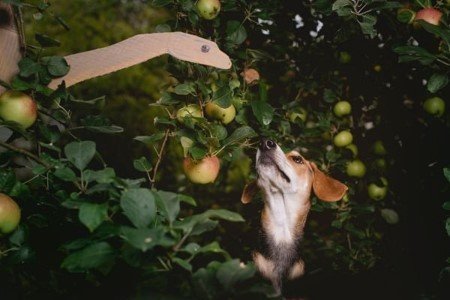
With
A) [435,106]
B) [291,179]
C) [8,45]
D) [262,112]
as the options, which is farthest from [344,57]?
[8,45]

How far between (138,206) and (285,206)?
1.33 m

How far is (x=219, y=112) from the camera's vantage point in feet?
5.34

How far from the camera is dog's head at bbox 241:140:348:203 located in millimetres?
1933

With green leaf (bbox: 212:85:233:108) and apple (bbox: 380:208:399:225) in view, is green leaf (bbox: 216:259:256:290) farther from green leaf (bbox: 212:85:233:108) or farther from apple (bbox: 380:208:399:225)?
apple (bbox: 380:208:399:225)

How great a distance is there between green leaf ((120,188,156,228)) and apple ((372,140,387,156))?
1.62 m

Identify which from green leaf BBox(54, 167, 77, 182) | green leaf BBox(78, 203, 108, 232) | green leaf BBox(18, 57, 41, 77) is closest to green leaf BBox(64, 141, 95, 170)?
green leaf BBox(54, 167, 77, 182)

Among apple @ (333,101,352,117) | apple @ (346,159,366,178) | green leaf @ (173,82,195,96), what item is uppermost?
green leaf @ (173,82,195,96)

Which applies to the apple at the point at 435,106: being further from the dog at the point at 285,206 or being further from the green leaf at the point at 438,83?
the dog at the point at 285,206

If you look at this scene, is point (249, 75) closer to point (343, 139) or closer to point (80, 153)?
point (343, 139)

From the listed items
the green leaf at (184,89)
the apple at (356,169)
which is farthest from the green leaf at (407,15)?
the green leaf at (184,89)

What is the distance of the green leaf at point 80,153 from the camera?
104cm

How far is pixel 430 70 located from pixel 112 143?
2.22 m

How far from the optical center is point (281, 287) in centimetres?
201

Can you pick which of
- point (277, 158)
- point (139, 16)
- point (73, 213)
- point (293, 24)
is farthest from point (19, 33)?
point (139, 16)
